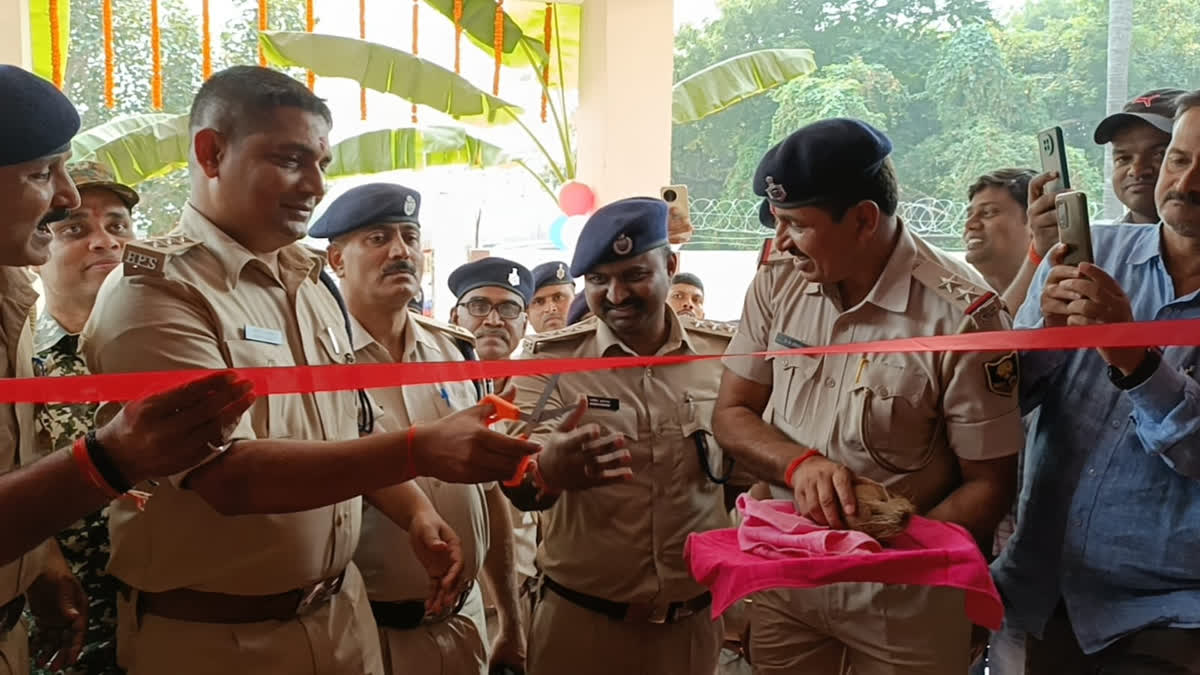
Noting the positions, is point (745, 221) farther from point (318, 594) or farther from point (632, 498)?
point (318, 594)

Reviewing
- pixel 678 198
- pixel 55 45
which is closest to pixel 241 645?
pixel 678 198

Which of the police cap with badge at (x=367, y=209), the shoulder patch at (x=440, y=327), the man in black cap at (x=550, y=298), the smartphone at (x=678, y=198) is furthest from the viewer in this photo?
the man in black cap at (x=550, y=298)

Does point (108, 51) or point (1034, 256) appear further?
point (108, 51)

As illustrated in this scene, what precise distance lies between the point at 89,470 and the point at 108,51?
381 centimetres

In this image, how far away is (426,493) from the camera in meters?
2.36

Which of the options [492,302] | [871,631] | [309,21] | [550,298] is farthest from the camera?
[309,21]

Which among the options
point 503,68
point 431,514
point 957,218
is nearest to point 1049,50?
point 957,218

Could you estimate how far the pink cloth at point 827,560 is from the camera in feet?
5.48

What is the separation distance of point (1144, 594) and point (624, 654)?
3.68 feet

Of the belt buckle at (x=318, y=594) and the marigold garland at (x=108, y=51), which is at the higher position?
the marigold garland at (x=108, y=51)

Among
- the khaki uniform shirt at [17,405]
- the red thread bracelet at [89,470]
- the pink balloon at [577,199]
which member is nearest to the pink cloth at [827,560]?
the red thread bracelet at [89,470]

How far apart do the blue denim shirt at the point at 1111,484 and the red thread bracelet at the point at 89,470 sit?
68.0 inches

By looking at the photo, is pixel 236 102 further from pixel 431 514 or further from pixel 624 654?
pixel 624 654

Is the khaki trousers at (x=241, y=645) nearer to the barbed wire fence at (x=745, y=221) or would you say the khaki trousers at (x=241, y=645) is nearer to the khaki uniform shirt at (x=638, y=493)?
the khaki uniform shirt at (x=638, y=493)
